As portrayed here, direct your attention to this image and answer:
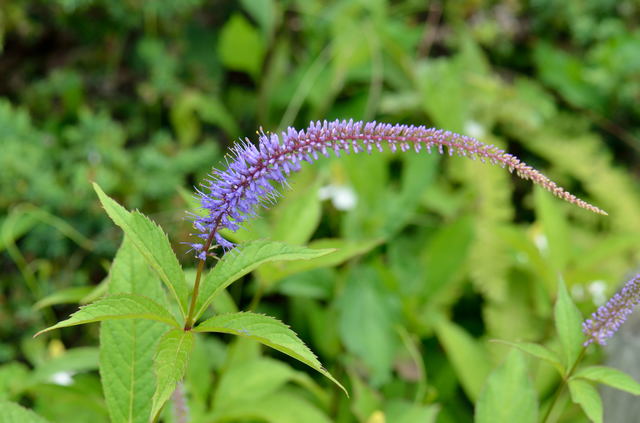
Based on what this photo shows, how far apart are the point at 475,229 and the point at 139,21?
6.06 feet

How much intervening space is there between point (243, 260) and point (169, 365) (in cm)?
23

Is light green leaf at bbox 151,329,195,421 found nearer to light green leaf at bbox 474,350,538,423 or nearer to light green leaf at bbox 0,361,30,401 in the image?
light green leaf at bbox 474,350,538,423

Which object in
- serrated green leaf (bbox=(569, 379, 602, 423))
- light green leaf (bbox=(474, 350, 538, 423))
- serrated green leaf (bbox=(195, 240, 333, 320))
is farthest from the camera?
light green leaf (bbox=(474, 350, 538, 423))

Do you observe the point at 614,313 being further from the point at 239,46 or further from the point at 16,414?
the point at 239,46

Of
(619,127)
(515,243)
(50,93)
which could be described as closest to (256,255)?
(515,243)

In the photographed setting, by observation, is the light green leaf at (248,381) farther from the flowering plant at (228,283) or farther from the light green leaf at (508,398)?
the light green leaf at (508,398)

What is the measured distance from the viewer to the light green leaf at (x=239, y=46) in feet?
10.6

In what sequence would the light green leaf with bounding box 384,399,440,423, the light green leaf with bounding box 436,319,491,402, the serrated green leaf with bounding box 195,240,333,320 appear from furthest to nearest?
1. the light green leaf with bounding box 436,319,491,402
2. the light green leaf with bounding box 384,399,440,423
3. the serrated green leaf with bounding box 195,240,333,320

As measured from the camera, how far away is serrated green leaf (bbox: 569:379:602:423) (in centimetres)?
124

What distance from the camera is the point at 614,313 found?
123 cm

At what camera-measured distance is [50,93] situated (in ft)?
9.93

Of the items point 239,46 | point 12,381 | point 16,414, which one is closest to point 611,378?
point 16,414

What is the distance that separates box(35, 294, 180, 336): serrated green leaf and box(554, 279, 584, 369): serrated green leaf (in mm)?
779

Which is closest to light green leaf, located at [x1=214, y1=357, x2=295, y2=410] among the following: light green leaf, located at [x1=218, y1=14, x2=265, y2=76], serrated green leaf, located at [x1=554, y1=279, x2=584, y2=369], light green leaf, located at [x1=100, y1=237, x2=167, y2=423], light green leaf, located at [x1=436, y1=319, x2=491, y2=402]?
light green leaf, located at [x1=100, y1=237, x2=167, y2=423]
